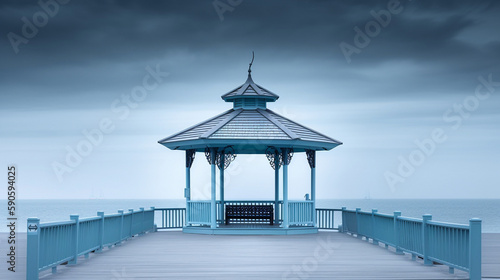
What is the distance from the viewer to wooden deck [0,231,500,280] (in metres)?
11.1

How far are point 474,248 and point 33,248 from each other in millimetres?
6593

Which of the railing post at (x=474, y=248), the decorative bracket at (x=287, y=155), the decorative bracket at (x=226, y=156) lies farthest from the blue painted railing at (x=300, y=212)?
the railing post at (x=474, y=248)

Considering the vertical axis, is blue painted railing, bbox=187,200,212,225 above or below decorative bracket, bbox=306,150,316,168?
below

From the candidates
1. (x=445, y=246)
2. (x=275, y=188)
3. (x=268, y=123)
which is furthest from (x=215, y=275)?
(x=275, y=188)

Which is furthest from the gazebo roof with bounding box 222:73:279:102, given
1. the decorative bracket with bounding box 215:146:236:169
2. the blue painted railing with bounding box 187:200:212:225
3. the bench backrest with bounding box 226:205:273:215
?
the blue painted railing with bounding box 187:200:212:225

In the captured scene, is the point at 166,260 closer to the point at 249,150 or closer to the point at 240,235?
the point at 240,235

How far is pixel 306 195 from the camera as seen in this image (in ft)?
72.6

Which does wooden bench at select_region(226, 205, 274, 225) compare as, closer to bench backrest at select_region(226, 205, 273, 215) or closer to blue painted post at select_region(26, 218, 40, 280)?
bench backrest at select_region(226, 205, 273, 215)

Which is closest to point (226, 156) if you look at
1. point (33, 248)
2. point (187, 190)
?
point (187, 190)

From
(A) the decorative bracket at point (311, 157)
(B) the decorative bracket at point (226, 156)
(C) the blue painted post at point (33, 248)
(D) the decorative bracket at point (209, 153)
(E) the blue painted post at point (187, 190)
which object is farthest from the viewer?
(B) the decorative bracket at point (226, 156)

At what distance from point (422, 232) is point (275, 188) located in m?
10.9

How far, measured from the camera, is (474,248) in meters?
10.1

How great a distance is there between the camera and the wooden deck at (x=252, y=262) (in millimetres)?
11055

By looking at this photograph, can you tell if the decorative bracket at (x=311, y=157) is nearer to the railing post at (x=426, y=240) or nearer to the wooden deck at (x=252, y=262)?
the wooden deck at (x=252, y=262)
